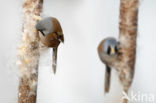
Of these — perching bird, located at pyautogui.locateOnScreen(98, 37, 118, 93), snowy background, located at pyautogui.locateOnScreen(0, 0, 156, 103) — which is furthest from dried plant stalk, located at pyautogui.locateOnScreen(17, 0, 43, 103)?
perching bird, located at pyautogui.locateOnScreen(98, 37, 118, 93)

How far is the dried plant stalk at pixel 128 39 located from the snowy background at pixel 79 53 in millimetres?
77

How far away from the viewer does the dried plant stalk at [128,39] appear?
0.34 meters

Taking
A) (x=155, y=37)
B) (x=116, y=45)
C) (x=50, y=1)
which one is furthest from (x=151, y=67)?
(x=50, y=1)

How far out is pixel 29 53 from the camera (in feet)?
1.58

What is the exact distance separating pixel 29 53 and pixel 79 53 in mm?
122

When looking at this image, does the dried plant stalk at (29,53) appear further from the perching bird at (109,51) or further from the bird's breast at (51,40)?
the perching bird at (109,51)

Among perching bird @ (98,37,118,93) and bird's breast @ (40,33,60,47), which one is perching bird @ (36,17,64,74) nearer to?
bird's breast @ (40,33,60,47)

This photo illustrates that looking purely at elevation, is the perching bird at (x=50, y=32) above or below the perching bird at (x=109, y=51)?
above

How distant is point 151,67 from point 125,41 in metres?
A: 0.16

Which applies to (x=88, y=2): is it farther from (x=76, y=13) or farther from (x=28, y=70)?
(x=28, y=70)

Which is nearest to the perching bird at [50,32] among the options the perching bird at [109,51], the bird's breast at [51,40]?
the bird's breast at [51,40]

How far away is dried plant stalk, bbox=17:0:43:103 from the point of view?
0.48m

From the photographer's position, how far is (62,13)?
56 centimetres

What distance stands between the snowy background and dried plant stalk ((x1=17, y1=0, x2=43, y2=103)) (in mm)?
35
